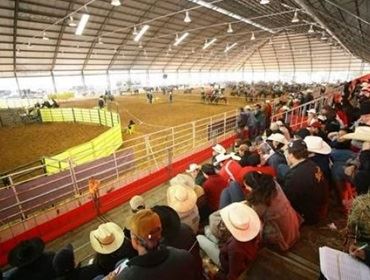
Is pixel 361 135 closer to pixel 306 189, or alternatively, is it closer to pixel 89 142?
pixel 306 189

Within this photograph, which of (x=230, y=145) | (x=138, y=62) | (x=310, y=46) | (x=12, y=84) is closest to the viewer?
(x=230, y=145)

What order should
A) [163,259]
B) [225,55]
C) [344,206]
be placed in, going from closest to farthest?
[163,259] < [344,206] < [225,55]

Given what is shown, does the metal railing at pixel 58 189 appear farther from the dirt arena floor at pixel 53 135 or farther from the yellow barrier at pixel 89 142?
the dirt arena floor at pixel 53 135

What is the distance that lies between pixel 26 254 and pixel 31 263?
104 mm

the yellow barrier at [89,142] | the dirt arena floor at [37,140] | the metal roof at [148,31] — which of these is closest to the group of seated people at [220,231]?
the yellow barrier at [89,142]

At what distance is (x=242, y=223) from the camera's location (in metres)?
2.25

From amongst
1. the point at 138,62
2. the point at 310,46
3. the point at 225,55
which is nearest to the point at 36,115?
the point at 138,62

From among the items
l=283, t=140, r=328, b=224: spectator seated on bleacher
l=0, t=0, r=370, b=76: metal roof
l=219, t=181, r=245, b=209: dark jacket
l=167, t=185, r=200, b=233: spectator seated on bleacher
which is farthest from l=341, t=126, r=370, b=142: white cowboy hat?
l=0, t=0, r=370, b=76: metal roof

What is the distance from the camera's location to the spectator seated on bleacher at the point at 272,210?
2500mm

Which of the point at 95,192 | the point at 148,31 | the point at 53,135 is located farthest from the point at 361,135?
the point at 148,31

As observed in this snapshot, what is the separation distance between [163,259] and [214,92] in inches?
1005

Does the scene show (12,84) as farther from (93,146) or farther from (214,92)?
(93,146)

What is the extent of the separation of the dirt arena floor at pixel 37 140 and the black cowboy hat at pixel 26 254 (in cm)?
894

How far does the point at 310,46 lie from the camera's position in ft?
142
